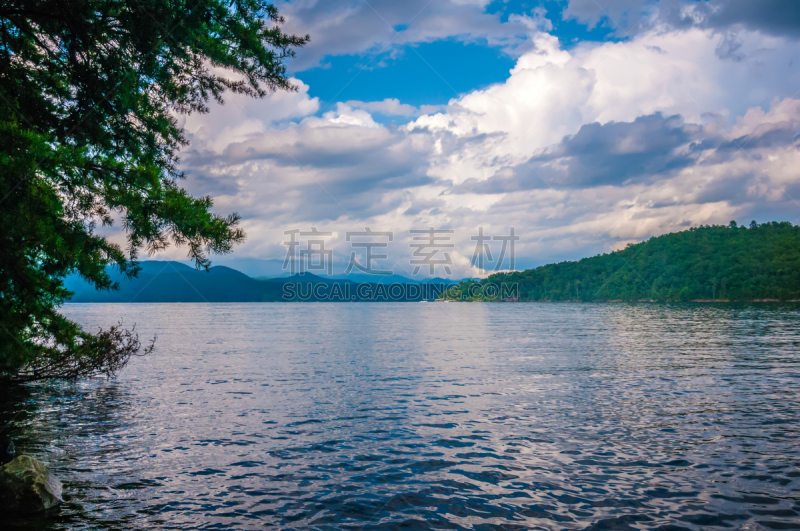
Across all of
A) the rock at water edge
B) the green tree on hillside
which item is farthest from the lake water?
the green tree on hillside

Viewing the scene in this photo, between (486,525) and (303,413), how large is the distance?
13.1 m

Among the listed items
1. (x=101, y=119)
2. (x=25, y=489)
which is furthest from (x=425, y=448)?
(x=101, y=119)

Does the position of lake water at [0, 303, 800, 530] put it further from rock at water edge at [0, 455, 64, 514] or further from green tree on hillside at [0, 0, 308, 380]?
green tree on hillside at [0, 0, 308, 380]

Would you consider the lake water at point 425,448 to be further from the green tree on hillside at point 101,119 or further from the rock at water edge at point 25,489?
the green tree on hillside at point 101,119

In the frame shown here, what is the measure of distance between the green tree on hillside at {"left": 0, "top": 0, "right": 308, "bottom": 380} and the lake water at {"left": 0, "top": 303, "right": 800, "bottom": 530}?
5329mm

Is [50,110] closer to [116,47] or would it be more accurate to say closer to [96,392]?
[116,47]

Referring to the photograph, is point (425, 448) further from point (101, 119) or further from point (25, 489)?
point (101, 119)

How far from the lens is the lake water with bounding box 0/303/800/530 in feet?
36.2

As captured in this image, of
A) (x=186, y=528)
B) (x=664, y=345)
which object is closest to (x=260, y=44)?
(x=186, y=528)

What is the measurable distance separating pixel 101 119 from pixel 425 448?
1313 centimetres

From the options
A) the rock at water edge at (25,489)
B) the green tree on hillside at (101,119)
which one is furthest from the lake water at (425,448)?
the green tree on hillside at (101,119)

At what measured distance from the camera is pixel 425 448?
16141mm

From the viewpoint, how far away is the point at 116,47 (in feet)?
35.8

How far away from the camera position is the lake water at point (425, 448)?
11047mm
